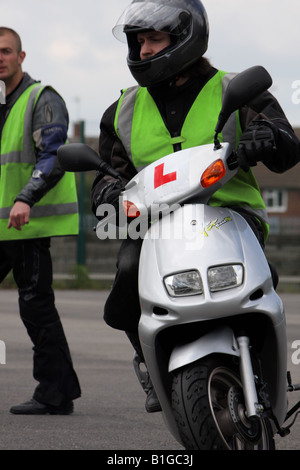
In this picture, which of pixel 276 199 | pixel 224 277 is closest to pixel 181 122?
pixel 224 277

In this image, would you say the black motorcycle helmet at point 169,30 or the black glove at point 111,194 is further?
the black motorcycle helmet at point 169,30

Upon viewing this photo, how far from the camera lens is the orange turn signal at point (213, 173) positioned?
3.58 metres

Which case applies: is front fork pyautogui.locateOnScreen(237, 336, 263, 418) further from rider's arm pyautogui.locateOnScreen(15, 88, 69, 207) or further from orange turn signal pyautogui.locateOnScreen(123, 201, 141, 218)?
rider's arm pyautogui.locateOnScreen(15, 88, 69, 207)

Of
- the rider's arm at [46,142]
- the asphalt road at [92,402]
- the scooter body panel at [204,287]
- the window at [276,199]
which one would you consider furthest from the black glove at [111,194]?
the window at [276,199]

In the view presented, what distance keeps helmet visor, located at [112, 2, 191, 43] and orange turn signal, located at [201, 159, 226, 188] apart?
2.19 ft

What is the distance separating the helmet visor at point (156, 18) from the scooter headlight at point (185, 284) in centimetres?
103

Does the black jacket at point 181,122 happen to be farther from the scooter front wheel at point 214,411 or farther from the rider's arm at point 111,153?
the scooter front wheel at point 214,411

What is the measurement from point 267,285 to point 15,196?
2.71 metres

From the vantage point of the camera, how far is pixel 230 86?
3543 millimetres

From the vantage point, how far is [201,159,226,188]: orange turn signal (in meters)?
3.58

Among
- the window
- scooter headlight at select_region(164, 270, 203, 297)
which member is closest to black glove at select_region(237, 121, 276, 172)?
scooter headlight at select_region(164, 270, 203, 297)
